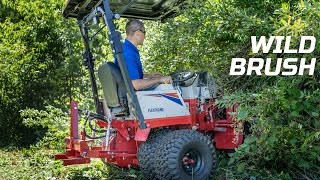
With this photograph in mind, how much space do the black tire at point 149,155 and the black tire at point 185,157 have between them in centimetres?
6

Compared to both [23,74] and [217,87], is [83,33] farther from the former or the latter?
[23,74]

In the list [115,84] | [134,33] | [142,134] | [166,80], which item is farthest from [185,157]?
[134,33]

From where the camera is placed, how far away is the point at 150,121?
5164 mm

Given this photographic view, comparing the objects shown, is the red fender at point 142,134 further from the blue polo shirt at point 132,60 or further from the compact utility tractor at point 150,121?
the blue polo shirt at point 132,60

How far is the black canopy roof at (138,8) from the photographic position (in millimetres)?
5641

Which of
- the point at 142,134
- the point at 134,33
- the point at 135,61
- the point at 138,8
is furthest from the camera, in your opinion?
the point at 138,8

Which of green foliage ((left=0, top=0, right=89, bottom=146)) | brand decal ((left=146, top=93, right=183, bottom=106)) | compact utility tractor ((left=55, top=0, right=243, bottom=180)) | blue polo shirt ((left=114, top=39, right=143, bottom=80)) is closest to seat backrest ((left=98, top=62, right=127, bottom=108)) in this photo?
compact utility tractor ((left=55, top=0, right=243, bottom=180))

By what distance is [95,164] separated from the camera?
6902mm

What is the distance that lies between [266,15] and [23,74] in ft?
23.7

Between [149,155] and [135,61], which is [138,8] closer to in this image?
[135,61]

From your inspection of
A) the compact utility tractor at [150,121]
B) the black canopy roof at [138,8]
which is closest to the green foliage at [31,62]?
the black canopy roof at [138,8]

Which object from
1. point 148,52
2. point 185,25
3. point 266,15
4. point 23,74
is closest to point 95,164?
point 148,52

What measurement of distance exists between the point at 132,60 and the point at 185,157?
1.12 metres

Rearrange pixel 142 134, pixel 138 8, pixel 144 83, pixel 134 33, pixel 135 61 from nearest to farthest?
pixel 142 134 → pixel 144 83 → pixel 135 61 → pixel 134 33 → pixel 138 8
